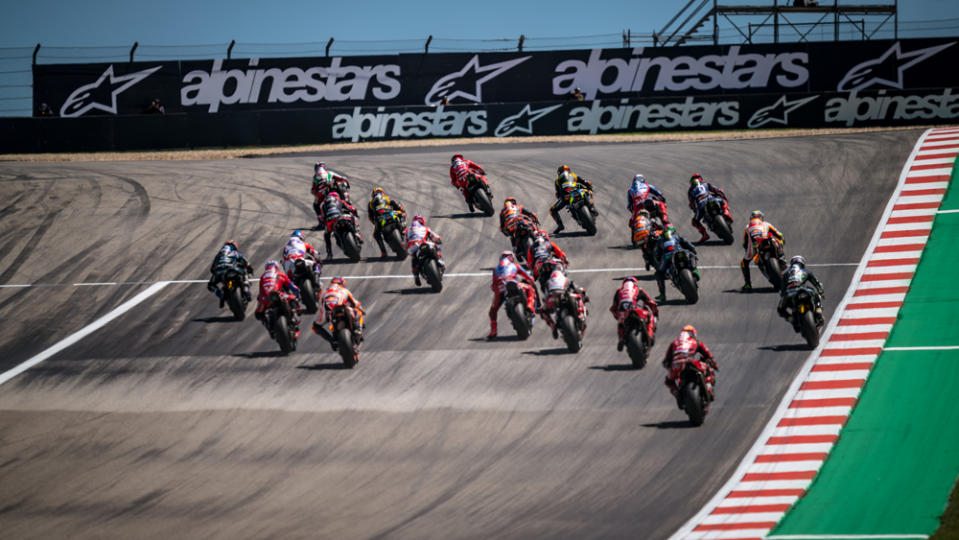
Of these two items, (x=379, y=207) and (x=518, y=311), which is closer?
(x=518, y=311)

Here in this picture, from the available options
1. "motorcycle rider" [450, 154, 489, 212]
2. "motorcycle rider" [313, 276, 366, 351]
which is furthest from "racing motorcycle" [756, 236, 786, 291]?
"motorcycle rider" [450, 154, 489, 212]

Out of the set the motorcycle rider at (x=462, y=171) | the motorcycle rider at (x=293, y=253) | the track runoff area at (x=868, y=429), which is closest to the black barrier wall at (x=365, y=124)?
the motorcycle rider at (x=462, y=171)

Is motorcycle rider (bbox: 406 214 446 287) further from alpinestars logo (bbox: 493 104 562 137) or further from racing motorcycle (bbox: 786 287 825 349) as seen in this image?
alpinestars logo (bbox: 493 104 562 137)

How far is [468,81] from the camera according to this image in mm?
46844

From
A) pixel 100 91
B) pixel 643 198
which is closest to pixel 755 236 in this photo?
pixel 643 198

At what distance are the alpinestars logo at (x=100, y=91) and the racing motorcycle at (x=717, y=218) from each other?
28.4 m

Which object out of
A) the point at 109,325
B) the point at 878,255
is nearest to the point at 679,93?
the point at 878,255

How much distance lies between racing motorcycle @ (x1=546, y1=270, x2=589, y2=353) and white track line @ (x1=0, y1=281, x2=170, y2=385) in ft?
31.9

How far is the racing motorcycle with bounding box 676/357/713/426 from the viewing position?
1528 centimetres

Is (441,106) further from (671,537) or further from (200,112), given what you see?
(671,537)

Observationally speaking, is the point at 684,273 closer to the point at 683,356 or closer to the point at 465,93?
the point at 683,356

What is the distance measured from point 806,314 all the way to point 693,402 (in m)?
4.55

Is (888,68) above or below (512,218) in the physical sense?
above

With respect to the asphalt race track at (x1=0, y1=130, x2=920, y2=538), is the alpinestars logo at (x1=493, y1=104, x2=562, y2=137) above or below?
above
